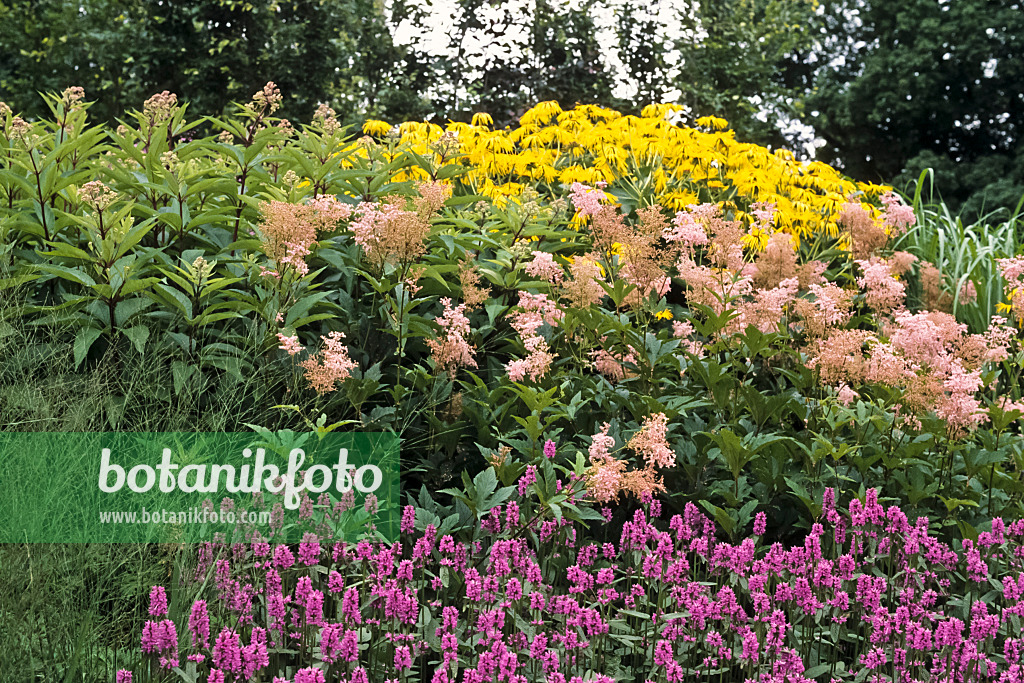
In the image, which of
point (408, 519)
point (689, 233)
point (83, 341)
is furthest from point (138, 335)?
point (689, 233)

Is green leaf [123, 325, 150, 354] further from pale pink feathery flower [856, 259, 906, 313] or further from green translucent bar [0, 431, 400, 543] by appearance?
pale pink feathery flower [856, 259, 906, 313]

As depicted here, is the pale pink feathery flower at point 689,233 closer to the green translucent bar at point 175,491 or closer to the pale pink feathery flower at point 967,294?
the green translucent bar at point 175,491

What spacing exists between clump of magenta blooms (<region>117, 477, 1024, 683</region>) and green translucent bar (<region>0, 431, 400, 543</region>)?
0.34 ft

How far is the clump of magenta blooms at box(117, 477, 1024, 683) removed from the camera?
6.83 feet

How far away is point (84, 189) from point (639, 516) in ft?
7.47

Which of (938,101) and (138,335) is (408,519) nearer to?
(138,335)

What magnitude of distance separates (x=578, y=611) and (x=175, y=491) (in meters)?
1.27

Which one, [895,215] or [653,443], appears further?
[895,215]

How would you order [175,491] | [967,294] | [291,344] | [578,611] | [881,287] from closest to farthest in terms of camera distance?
[578,611] → [175,491] → [291,344] → [881,287] → [967,294]

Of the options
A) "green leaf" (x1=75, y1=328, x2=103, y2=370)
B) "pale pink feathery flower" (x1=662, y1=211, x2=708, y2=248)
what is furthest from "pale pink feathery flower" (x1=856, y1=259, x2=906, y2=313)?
"green leaf" (x1=75, y1=328, x2=103, y2=370)

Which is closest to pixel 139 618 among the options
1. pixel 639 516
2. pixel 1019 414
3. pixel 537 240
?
pixel 639 516

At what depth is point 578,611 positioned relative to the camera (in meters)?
2.20

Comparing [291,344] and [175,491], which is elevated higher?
[291,344]

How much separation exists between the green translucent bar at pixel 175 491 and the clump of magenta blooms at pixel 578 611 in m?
0.10
